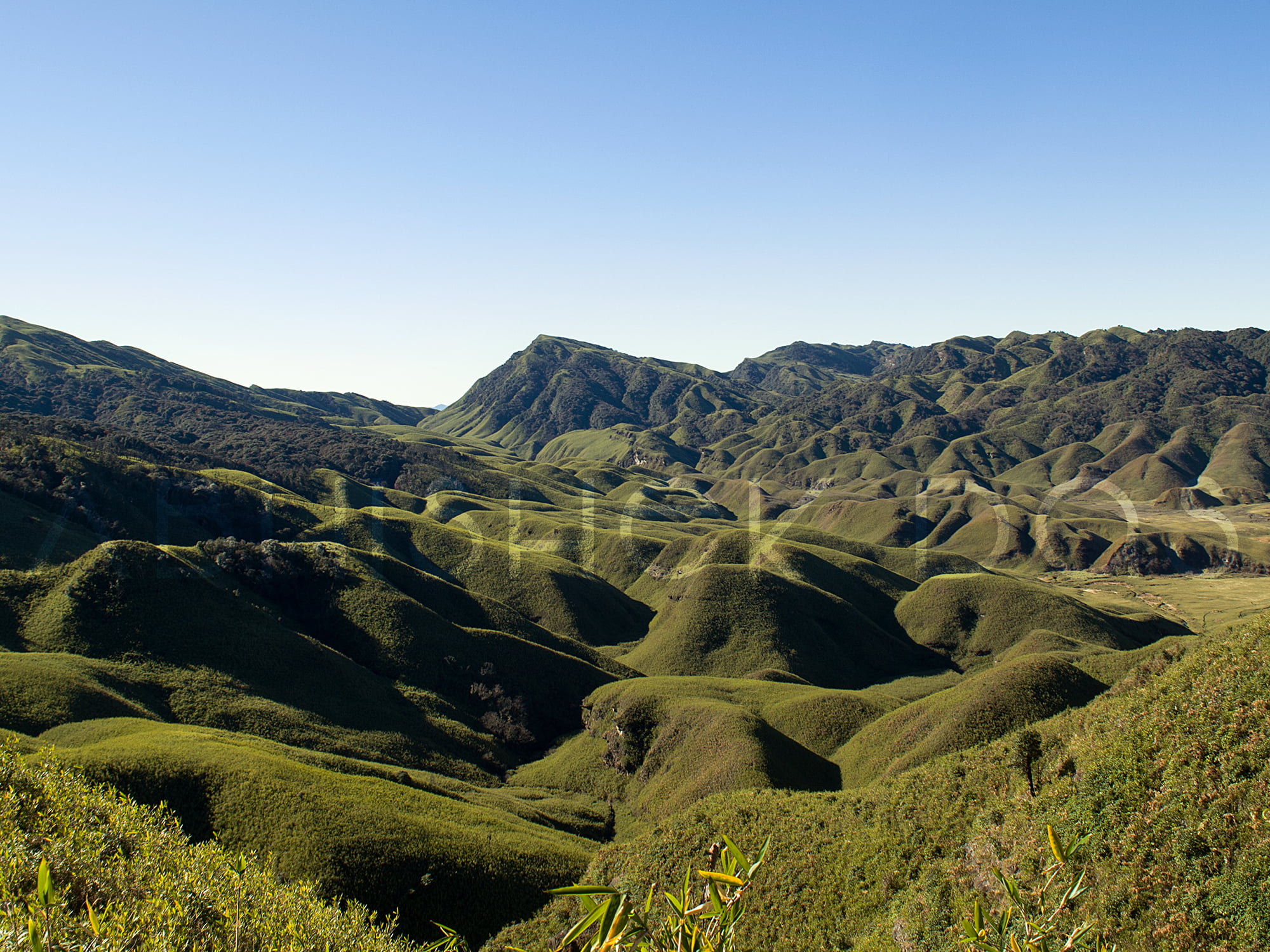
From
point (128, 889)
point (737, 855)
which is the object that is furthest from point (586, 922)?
point (128, 889)

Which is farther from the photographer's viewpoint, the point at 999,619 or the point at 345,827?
the point at 999,619

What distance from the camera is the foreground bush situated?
12.2m

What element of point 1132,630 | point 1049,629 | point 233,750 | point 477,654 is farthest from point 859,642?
point 233,750

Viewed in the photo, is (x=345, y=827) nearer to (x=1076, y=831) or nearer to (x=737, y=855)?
(x=1076, y=831)

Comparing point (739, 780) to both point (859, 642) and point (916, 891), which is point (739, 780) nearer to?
point (916, 891)

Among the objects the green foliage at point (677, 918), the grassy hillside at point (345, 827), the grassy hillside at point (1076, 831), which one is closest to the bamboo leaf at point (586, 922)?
the green foliage at point (677, 918)

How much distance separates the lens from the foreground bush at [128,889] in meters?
12.2

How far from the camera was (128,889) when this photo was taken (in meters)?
16.6

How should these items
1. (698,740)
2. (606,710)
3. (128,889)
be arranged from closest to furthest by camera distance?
1. (128,889)
2. (698,740)
3. (606,710)

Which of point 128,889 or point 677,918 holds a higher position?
point 677,918

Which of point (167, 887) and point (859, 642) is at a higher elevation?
point (167, 887)

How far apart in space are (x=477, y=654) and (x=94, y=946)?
7726cm

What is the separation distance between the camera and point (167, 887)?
16.8 metres

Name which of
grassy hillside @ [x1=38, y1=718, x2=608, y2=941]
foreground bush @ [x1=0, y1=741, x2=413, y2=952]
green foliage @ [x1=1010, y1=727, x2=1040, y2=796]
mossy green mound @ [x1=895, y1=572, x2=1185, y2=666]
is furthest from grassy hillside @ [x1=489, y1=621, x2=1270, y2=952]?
mossy green mound @ [x1=895, y1=572, x2=1185, y2=666]
